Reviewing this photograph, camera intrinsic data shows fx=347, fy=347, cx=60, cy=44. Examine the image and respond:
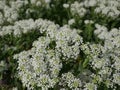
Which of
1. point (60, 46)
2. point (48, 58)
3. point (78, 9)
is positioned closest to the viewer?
point (48, 58)

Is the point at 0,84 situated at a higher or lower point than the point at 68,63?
lower

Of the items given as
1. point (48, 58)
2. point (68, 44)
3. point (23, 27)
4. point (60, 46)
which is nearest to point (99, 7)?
point (23, 27)

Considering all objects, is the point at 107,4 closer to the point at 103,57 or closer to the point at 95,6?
the point at 95,6

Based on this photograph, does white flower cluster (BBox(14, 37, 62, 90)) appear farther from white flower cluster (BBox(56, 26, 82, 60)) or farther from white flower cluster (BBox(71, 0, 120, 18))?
white flower cluster (BBox(71, 0, 120, 18))

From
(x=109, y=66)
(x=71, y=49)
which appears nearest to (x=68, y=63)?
(x=71, y=49)

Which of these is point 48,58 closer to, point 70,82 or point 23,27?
point 70,82

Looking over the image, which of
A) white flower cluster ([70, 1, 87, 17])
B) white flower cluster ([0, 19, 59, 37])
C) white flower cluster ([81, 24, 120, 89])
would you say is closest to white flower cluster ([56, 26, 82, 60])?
white flower cluster ([81, 24, 120, 89])
